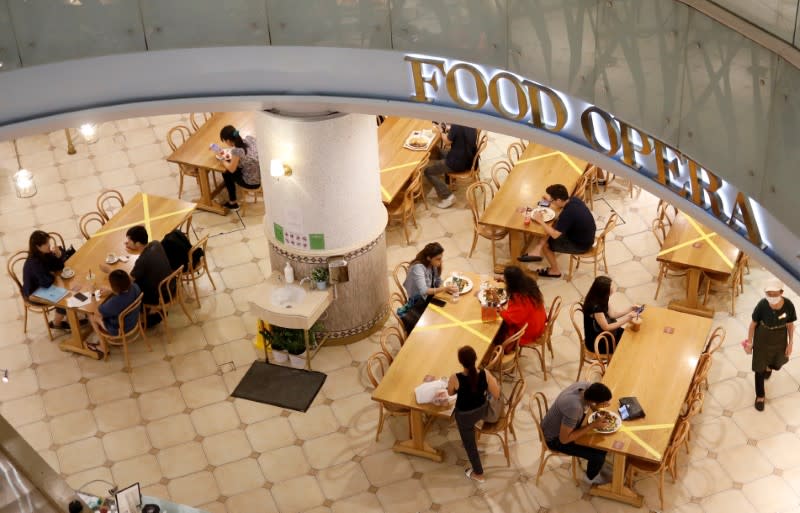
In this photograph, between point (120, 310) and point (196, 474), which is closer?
point (196, 474)

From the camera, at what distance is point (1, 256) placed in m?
13.5

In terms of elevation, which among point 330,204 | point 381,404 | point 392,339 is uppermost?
point 330,204

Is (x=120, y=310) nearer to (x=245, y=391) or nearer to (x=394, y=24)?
(x=245, y=391)

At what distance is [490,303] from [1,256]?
6086mm

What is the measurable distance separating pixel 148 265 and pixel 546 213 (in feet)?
14.1

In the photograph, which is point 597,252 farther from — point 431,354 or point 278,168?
point 278,168

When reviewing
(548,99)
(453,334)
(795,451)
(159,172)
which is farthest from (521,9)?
(159,172)

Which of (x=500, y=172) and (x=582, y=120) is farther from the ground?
(x=582, y=120)

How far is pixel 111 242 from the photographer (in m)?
12.4

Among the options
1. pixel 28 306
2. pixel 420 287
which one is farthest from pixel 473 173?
pixel 28 306

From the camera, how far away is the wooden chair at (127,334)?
11492mm

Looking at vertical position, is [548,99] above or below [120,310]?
above

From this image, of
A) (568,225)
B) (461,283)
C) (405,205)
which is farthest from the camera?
(405,205)

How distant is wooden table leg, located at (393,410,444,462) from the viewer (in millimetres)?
10461
